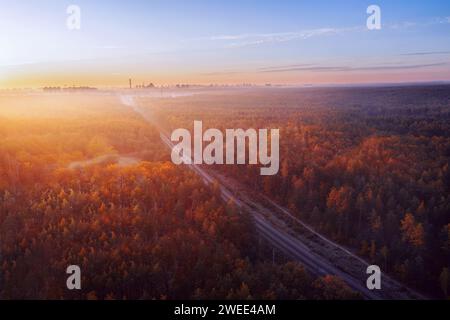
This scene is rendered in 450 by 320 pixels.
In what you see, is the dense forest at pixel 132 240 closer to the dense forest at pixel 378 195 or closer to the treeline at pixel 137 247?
the treeline at pixel 137 247

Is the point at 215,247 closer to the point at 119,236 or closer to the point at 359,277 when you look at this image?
the point at 119,236

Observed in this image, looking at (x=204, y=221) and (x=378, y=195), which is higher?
(x=378, y=195)

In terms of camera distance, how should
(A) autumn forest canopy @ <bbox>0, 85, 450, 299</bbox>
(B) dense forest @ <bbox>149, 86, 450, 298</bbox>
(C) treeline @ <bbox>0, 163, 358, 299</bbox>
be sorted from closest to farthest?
(C) treeline @ <bbox>0, 163, 358, 299</bbox>, (A) autumn forest canopy @ <bbox>0, 85, 450, 299</bbox>, (B) dense forest @ <bbox>149, 86, 450, 298</bbox>

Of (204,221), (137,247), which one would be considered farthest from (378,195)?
(137,247)

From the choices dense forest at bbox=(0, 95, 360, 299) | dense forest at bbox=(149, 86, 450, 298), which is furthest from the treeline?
dense forest at bbox=(149, 86, 450, 298)

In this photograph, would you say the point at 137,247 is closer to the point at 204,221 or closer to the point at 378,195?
the point at 204,221

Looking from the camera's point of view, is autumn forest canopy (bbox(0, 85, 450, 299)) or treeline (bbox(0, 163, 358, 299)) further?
autumn forest canopy (bbox(0, 85, 450, 299))

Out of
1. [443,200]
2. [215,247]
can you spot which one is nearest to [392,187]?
[443,200]

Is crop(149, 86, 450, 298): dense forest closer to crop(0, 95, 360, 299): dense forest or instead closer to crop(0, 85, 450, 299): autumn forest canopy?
crop(0, 85, 450, 299): autumn forest canopy
